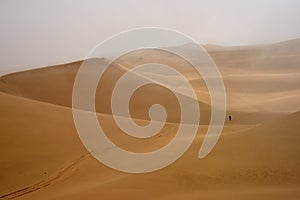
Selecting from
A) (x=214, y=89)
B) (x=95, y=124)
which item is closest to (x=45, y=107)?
(x=95, y=124)

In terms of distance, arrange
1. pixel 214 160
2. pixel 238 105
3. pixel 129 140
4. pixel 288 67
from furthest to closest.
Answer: pixel 288 67 < pixel 238 105 < pixel 129 140 < pixel 214 160

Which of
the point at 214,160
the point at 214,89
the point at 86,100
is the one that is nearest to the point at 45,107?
the point at 86,100

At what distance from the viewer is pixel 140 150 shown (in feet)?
27.5

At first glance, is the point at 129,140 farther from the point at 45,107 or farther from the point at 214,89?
the point at 214,89

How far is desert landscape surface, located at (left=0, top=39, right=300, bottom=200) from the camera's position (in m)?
5.66

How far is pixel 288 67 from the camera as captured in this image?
25.6m

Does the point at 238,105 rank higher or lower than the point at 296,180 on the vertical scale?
higher

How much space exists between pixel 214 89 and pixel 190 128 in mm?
9503

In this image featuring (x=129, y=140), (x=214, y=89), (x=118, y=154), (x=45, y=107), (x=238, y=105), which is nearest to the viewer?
(x=118, y=154)

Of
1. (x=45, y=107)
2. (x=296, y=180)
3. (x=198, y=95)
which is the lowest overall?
(x=296, y=180)

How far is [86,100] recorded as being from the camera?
13859mm

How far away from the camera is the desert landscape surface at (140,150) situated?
223 inches

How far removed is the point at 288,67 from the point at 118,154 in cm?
2055

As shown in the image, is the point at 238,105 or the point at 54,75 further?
the point at 54,75
